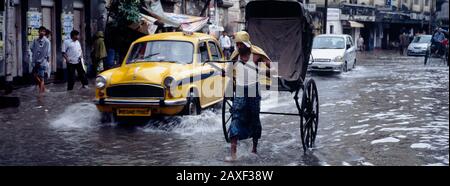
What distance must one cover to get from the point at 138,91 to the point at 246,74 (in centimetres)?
322

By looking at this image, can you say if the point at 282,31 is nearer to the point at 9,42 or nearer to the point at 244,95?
the point at 244,95

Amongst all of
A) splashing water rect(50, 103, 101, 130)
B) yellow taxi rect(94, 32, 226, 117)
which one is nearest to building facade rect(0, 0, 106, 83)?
splashing water rect(50, 103, 101, 130)

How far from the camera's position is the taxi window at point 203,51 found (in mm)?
12468

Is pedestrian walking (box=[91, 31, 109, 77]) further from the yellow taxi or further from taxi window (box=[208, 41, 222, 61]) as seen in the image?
the yellow taxi

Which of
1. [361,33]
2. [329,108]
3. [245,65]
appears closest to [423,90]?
[329,108]

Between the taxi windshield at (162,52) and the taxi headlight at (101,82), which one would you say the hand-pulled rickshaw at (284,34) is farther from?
the taxi headlight at (101,82)

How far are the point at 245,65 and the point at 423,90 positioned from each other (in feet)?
35.1

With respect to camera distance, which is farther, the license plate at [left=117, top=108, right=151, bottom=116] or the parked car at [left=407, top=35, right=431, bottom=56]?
the parked car at [left=407, top=35, right=431, bottom=56]

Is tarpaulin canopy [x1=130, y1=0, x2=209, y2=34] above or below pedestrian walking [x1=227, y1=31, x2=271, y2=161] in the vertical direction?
above

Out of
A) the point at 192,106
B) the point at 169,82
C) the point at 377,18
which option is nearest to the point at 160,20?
the point at 192,106

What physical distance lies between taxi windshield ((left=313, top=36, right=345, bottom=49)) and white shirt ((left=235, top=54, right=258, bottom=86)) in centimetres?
1683

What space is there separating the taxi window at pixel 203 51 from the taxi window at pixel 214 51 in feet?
0.84

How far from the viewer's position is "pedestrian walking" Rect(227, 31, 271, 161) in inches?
325

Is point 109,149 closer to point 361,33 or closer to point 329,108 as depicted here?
point 329,108
